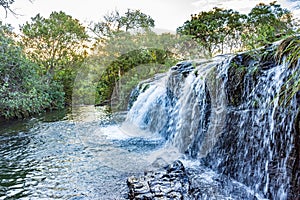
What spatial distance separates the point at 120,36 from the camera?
16.7 m

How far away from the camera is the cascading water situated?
234 centimetres

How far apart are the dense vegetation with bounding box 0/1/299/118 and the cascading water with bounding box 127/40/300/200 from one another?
9.08m

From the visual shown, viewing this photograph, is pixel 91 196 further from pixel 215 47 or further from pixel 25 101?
pixel 215 47

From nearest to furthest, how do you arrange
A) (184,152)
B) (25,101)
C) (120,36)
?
1. (184,152)
2. (25,101)
3. (120,36)

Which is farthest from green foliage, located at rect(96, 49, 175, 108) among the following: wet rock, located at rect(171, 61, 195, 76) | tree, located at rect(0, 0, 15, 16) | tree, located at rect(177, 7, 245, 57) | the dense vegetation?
tree, located at rect(0, 0, 15, 16)

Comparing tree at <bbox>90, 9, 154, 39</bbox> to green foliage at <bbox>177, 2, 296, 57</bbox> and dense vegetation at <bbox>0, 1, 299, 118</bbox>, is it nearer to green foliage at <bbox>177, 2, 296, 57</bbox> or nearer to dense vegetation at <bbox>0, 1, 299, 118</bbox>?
dense vegetation at <bbox>0, 1, 299, 118</bbox>

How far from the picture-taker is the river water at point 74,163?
9.93 feet

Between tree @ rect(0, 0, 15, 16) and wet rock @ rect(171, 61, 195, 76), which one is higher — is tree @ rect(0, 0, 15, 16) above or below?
above

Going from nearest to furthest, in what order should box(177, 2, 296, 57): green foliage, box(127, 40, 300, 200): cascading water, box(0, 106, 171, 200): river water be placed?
box(127, 40, 300, 200): cascading water → box(0, 106, 171, 200): river water → box(177, 2, 296, 57): green foliage

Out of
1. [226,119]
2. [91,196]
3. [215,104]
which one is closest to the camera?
[91,196]

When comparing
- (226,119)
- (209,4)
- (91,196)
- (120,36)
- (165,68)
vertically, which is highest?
(209,4)

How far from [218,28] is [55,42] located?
11.8 m

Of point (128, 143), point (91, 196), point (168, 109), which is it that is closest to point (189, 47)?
point (168, 109)

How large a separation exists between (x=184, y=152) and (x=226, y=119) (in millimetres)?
1323
